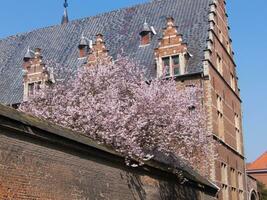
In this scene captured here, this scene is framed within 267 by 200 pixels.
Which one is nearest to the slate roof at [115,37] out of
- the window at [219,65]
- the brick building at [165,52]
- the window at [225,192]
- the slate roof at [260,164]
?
the brick building at [165,52]

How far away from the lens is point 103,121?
1431 centimetres

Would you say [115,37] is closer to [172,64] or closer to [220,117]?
[172,64]

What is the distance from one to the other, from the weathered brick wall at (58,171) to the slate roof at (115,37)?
15.3 m

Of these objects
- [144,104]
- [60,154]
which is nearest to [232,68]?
[144,104]

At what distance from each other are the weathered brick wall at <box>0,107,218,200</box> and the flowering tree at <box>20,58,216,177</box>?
88 centimetres

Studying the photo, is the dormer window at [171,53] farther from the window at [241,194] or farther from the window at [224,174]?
the window at [241,194]

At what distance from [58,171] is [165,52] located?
1887cm

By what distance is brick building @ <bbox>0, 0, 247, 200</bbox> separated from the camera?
27.1 meters

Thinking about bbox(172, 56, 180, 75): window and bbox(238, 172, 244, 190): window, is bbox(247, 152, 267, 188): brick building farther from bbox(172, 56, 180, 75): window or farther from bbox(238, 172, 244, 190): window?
bbox(172, 56, 180, 75): window

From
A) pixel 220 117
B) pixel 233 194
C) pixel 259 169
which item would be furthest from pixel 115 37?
pixel 259 169

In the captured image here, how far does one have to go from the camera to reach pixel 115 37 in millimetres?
31688

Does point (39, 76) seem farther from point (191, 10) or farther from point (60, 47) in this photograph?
point (191, 10)

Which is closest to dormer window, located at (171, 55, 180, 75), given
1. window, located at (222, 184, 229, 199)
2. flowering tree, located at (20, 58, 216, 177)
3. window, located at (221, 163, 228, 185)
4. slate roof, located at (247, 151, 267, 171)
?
window, located at (221, 163, 228, 185)

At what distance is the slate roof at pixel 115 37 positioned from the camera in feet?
94.3
